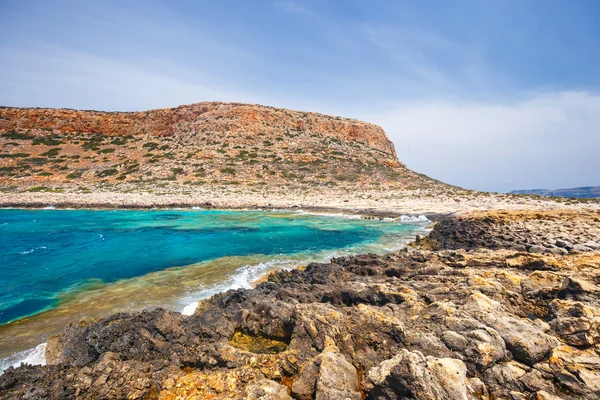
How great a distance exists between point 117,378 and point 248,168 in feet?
189

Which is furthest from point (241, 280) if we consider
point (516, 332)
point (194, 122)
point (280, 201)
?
point (194, 122)

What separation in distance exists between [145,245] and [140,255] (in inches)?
110

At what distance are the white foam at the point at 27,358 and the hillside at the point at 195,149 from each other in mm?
48301

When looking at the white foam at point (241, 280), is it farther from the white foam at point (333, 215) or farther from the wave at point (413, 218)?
the wave at point (413, 218)

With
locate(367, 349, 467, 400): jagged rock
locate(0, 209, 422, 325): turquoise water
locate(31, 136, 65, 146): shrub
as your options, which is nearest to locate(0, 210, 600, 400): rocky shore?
locate(367, 349, 467, 400): jagged rock

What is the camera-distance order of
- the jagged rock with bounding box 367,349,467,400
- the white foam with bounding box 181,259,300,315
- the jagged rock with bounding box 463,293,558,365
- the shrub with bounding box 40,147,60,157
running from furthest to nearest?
1. the shrub with bounding box 40,147,60,157
2. the white foam with bounding box 181,259,300,315
3. the jagged rock with bounding box 463,293,558,365
4. the jagged rock with bounding box 367,349,467,400

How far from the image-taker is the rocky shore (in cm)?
483

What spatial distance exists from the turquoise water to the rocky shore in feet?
18.7

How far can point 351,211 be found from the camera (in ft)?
120

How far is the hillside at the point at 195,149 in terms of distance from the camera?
5722cm

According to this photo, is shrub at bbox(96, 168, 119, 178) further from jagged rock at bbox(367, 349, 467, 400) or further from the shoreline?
jagged rock at bbox(367, 349, 467, 400)

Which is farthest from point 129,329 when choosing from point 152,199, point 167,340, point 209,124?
point 209,124

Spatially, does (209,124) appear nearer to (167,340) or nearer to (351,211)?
(351,211)

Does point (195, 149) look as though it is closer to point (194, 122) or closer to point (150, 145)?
point (150, 145)
